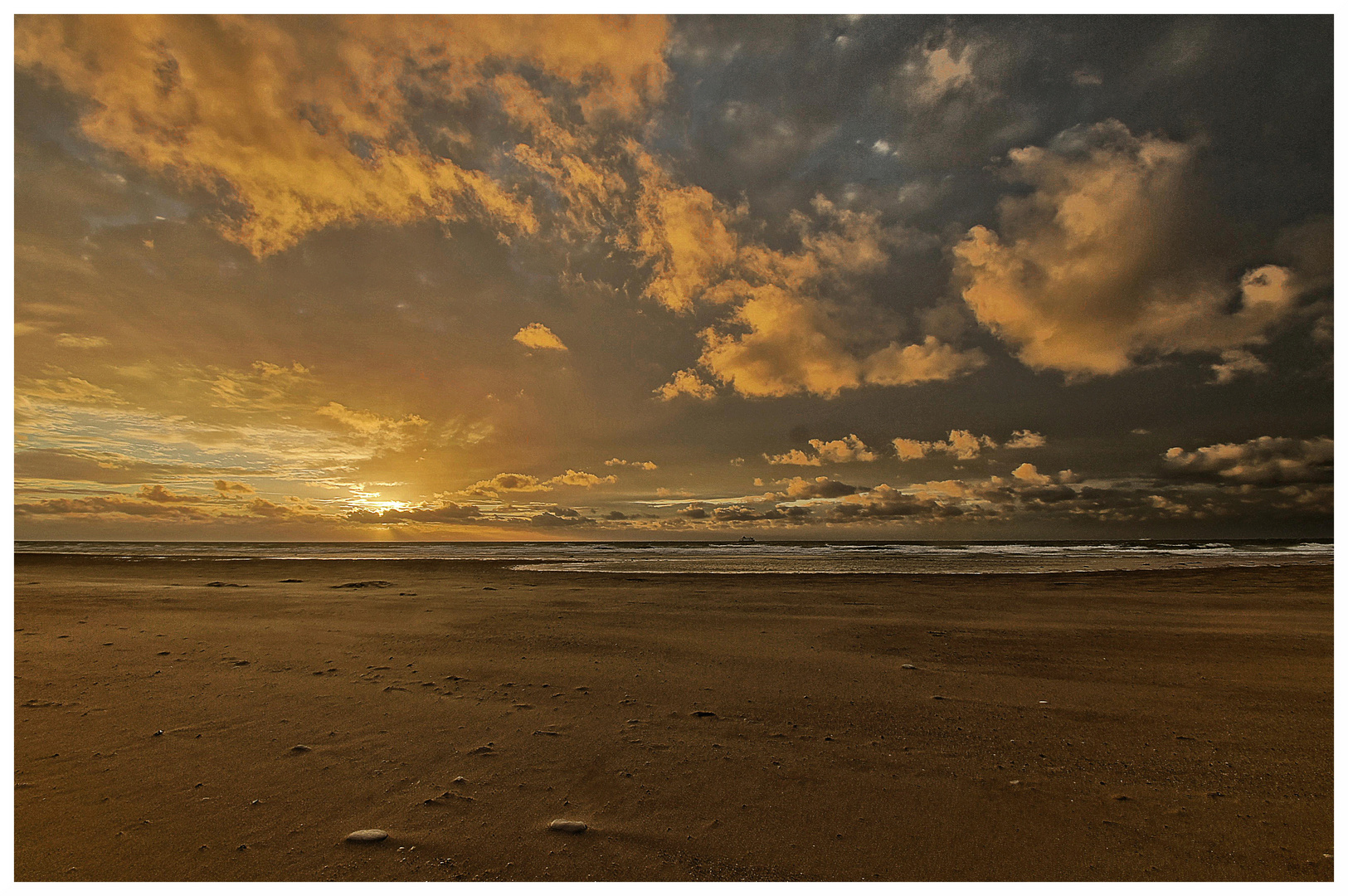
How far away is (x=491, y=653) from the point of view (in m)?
9.16

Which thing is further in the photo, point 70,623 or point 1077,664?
point 70,623

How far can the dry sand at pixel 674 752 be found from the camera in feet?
12.1

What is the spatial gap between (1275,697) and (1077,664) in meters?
2.05

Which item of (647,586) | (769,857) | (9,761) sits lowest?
(647,586)

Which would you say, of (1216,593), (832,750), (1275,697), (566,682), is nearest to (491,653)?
(566,682)

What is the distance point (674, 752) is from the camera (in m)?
5.23

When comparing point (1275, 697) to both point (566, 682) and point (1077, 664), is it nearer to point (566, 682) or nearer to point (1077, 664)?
point (1077, 664)

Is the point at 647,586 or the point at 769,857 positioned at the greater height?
the point at 769,857

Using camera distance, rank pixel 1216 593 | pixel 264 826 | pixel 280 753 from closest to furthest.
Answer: pixel 264 826
pixel 280 753
pixel 1216 593

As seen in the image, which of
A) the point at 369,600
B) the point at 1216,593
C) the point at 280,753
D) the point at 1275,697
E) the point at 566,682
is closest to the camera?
the point at 280,753

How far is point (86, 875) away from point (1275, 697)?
37.6 feet

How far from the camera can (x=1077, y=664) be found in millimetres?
8430

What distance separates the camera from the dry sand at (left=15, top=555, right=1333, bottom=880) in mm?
3701

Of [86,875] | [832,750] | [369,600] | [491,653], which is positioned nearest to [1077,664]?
[832,750]
